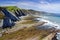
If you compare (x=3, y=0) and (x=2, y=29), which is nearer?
(x=2, y=29)

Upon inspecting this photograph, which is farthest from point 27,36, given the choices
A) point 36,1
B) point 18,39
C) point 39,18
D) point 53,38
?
point 39,18

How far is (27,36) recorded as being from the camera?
32.3 feet

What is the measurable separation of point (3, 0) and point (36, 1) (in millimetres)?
1760

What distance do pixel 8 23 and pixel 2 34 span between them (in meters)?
1.09

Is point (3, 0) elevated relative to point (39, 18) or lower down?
elevated

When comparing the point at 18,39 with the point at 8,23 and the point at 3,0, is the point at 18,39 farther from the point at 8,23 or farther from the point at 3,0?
the point at 3,0

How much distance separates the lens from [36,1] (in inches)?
452

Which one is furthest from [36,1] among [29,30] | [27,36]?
[27,36]

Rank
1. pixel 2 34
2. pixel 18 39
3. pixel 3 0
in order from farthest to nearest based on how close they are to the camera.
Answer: pixel 3 0, pixel 2 34, pixel 18 39

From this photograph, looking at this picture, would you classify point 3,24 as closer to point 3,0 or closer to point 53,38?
point 3,0

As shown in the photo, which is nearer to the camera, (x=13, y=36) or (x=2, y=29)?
(x=13, y=36)

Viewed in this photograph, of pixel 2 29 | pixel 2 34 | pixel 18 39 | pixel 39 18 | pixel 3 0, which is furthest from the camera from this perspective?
pixel 39 18

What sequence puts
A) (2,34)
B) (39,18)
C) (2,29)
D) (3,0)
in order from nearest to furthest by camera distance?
1. (2,34)
2. (2,29)
3. (3,0)
4. (39,18)

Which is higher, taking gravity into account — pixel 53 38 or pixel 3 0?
pixel 3 0
